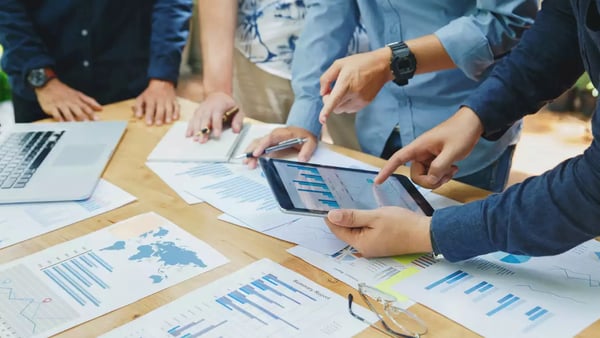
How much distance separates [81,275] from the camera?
896mm

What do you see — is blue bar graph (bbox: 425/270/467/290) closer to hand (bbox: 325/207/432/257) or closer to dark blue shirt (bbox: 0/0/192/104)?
hand (bbox: 325/207/432/257)

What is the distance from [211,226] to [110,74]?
38.1 inches

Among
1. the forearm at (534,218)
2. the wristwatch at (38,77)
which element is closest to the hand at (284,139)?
the forearm at (534,218)

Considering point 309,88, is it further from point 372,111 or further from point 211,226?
point 211,226

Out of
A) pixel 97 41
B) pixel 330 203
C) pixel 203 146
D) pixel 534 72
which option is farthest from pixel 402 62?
pixel 97 41

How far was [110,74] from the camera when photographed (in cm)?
183

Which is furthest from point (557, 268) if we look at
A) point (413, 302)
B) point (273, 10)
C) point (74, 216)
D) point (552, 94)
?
point (273, 10)

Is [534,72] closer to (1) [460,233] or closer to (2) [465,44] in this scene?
(2) [465,44]

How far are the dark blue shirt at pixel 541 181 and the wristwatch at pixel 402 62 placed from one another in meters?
0.15

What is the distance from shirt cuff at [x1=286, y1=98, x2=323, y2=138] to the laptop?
0.39m

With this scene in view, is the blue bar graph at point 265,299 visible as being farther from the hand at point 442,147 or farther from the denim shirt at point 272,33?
the denim shirt at point 272,33

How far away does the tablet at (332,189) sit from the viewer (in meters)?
0.96

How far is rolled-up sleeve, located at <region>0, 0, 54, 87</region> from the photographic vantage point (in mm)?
1659

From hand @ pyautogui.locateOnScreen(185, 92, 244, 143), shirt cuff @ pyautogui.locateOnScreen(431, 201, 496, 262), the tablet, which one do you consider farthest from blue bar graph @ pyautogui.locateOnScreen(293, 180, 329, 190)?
hand @ pyautogui.locateOnScreen(185, 92, 244, 143)
